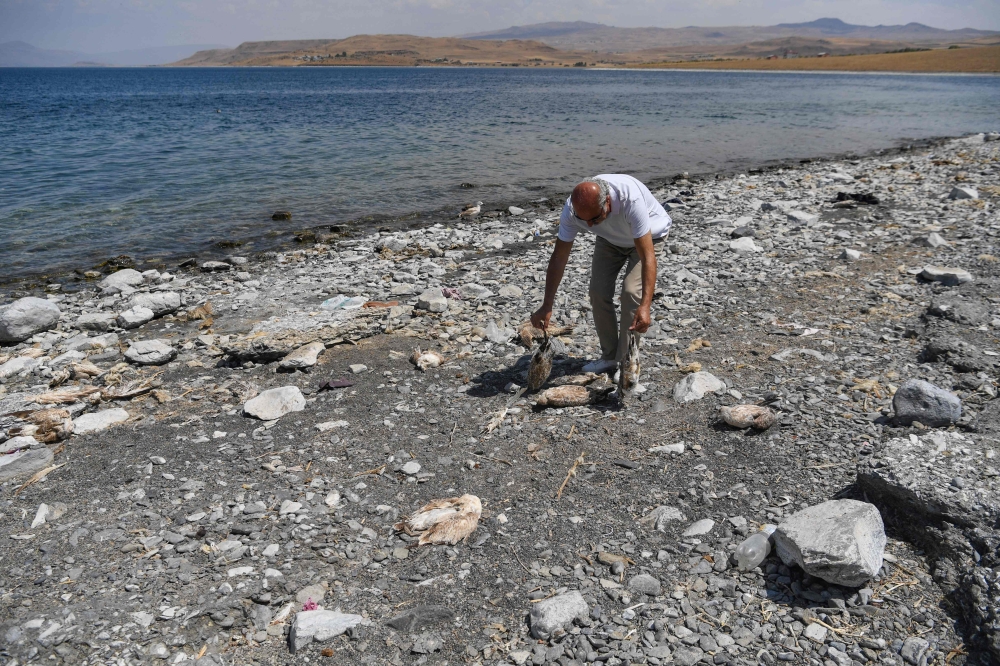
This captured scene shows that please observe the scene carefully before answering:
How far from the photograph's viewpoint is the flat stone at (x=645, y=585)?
11.8 ft

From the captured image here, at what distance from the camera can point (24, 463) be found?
4980 millimetres

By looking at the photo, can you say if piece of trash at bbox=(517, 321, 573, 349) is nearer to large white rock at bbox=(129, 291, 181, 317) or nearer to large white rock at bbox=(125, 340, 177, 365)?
large white rock at bbox=(125, 340, 177, 365)

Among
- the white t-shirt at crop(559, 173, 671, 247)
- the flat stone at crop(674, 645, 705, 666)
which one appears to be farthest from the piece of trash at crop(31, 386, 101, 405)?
the flat stone at crop(674, 645, 705, 666)

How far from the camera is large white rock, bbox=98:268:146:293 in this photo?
1010 centimetres

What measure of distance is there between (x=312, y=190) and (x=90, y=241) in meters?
5.80

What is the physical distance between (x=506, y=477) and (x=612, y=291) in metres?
2.06

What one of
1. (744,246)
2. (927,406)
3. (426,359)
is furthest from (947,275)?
(426,359)

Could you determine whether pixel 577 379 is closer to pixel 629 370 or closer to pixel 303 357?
pixel 629 370

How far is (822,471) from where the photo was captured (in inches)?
174

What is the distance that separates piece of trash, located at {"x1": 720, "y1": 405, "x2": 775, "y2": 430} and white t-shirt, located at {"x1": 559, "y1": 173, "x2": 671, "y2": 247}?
5.10 feet

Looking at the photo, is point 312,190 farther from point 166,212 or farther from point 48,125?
A: point 48,125

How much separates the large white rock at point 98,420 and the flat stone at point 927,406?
634cm

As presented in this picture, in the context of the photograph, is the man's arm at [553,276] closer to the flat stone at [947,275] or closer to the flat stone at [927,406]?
the flat stone at [927,406]

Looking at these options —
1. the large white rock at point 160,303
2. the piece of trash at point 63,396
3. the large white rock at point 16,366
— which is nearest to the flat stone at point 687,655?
the piece of trash at point 63,396
